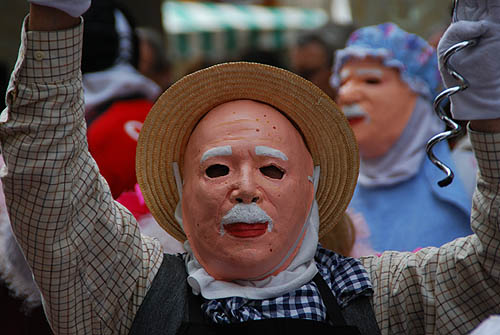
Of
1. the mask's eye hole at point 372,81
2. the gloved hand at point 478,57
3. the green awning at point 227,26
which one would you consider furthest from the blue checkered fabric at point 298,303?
the green awning at point 227,26

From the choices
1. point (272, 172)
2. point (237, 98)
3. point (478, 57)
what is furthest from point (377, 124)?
point (478, 57)

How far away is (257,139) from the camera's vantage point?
2.67 meters

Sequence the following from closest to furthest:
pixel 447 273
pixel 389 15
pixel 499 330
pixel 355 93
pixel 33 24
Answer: pixel 499 330
pixel 33 24
pixel 447 273
pixel 355 93
pixel 389 15

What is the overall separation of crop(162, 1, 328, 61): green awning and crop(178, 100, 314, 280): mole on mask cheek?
7543 mm

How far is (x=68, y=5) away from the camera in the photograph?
7.11 feet

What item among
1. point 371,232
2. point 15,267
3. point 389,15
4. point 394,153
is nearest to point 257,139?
point 15,267

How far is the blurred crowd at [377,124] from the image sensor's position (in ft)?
13.3

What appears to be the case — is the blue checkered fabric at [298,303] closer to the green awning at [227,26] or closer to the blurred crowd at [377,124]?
the blurred crowd at [377,124]

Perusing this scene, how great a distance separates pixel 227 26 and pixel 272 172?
9.51m

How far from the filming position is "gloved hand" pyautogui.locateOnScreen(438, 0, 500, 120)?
2.29 meters

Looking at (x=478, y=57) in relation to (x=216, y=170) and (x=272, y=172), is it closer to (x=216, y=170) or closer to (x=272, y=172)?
(x=272, y=172)

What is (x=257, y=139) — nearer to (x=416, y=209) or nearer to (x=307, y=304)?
(x=307, y=304)

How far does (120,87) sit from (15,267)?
1923 millimetres

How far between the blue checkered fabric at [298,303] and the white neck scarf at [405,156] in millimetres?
1742
